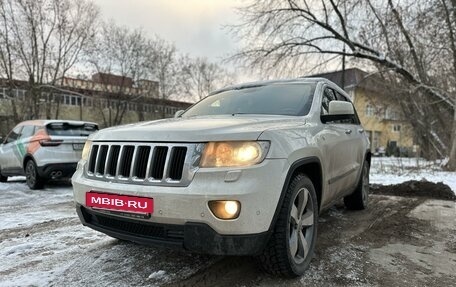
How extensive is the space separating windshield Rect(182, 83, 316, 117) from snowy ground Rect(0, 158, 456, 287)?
4.67ft

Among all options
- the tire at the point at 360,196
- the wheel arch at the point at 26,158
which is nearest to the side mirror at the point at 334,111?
the tire at the point at 360,196

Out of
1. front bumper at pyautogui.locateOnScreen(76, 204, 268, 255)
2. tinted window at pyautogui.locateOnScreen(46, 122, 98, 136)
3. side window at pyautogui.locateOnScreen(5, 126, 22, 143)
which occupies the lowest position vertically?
front bumper at pyautogui.locateOnScreen(76, 204, 268, 255)

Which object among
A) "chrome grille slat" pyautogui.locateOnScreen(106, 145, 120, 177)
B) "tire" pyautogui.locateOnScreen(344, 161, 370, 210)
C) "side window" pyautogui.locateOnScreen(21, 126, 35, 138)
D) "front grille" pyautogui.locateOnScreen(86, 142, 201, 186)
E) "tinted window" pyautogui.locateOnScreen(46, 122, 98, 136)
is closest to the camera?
"front grille" pyautogui.locateOnScreen(86, 142, 201, 186)

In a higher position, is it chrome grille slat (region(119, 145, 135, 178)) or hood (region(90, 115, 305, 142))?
hood (region(90, 115, 305, 142))

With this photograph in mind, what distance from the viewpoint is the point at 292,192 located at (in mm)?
2885

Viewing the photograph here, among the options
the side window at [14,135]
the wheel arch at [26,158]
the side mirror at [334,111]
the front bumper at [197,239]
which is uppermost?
the side mirror at [334,111]

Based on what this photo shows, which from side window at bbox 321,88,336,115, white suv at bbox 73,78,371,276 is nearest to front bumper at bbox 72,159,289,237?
white suv at bbox 73,78,371,276

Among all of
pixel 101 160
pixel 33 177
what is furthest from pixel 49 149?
pixel 101 160

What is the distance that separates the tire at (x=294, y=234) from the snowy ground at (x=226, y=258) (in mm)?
130

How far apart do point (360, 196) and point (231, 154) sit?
3565 millimetres

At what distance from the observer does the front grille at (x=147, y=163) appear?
2.62m

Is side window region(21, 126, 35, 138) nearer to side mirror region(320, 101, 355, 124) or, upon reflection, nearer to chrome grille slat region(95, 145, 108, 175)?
chrome grille slat region(95, 145, 108, 175)

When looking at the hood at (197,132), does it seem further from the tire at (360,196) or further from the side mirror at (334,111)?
the tire at (360,196)

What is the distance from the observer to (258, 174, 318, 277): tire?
2.78m
